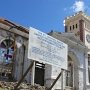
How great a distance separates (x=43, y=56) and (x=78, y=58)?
32.5ft

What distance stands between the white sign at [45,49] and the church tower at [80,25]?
1096 inches

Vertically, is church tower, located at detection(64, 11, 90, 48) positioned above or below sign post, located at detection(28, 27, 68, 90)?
above

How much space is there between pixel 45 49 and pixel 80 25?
30.2m

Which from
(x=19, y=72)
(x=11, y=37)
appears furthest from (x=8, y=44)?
(x=19, y=72)

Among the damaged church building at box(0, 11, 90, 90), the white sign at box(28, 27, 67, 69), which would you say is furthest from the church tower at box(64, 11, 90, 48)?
the white sign at box(28, 27, 67, 69)

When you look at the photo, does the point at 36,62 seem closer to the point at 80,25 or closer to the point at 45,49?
the point at 45,49

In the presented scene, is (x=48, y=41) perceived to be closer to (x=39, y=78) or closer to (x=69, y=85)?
(x=39, y=78)

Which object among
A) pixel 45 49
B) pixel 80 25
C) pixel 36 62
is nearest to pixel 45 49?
pixel 45 49

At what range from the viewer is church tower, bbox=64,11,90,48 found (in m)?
40.6

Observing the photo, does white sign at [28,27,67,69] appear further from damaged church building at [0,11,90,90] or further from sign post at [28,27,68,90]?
damaged church building at [0,11,90,90]

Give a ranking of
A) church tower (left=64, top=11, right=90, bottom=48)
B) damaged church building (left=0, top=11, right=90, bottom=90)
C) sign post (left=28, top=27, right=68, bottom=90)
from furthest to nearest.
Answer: church tower (left=64, top=11, right=90, bottom=48) < damaged church building (left=0, top=11, right=90, bottom=90) < sign post (left=28, top=27, right=68, bottom=90)

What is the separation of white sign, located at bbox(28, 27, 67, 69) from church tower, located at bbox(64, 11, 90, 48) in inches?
1096

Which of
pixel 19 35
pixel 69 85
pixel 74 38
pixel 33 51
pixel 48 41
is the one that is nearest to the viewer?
pixel 33 51

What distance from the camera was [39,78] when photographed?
17.5 meters
